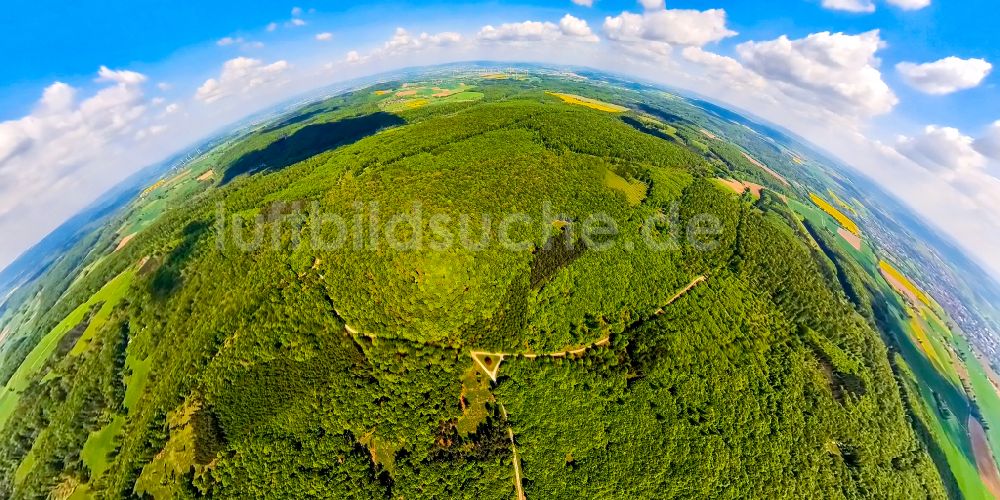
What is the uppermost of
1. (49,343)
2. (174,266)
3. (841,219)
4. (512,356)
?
(841,219)

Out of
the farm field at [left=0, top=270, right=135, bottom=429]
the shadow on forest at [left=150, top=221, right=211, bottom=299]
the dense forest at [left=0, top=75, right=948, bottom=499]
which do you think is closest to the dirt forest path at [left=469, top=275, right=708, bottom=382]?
the dense forest at [left=0, top=75, right=948, bottom=499]

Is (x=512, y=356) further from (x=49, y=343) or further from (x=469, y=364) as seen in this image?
(x=49, y=343)

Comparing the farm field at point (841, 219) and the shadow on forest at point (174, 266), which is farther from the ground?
the farm field at point (841, 219)

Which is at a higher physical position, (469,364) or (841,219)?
(841,219)

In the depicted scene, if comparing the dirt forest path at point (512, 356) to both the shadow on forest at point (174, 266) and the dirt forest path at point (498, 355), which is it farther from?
the shadow on forest at point (174, 266)

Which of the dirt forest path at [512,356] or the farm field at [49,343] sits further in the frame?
the farm field at [49,343]

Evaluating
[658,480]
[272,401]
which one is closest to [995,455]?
[658,480]

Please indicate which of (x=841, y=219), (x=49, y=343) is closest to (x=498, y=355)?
(x=49, y=343)

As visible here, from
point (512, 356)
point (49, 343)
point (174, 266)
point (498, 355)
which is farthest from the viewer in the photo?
point (174, 266)

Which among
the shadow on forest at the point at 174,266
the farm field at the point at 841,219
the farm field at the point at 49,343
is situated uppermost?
the farm field at the point at 841,219

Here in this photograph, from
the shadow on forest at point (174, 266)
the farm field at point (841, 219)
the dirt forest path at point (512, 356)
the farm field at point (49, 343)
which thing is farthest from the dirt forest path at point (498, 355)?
the farm field at point (841, 219)
